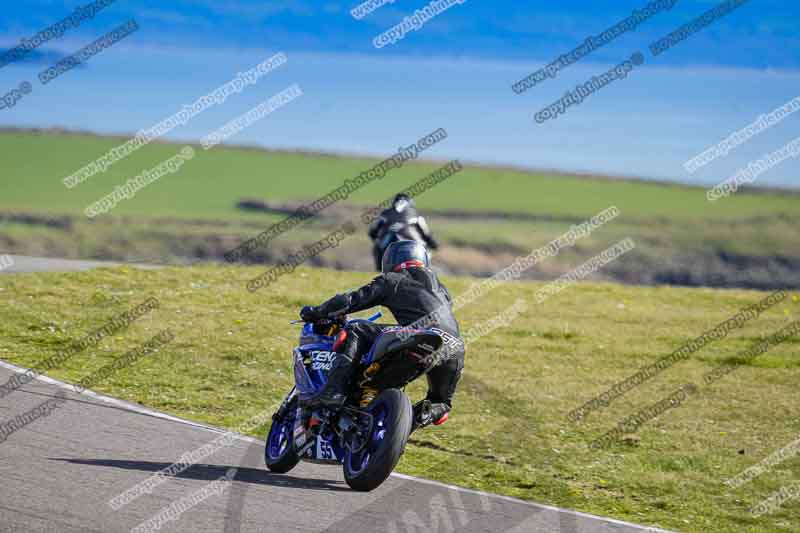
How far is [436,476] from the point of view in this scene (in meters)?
10.3

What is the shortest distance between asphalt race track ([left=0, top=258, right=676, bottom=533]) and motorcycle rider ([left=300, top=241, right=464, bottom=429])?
0.72 metres

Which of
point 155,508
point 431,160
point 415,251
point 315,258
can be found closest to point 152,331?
point 415,251

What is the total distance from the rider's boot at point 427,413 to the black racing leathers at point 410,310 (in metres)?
0.09

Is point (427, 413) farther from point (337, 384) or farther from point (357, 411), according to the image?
point (337, 384)

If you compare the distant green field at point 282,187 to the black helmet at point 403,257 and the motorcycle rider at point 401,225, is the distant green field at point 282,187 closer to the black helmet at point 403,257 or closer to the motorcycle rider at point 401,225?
the motorcycle rider at point 401,225

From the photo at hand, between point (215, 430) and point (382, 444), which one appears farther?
point (215, 430)

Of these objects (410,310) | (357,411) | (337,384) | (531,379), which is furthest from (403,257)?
(531,379)

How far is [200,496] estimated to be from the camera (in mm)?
8492

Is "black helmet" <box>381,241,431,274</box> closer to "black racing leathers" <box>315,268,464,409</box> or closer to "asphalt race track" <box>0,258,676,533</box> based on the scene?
"black racing leathers" <box>315,268,464,409</box>

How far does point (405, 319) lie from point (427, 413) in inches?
30.7

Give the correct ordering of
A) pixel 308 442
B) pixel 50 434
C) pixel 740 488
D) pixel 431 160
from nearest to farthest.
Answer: pixel 308 442 < pixel 50 434 < pixel 740 488 < pixel 431 160

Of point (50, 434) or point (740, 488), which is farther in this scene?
point (740, 488)

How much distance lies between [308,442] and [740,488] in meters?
4.19

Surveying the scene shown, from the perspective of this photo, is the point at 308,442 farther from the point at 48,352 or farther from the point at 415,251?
the point at 48,352
